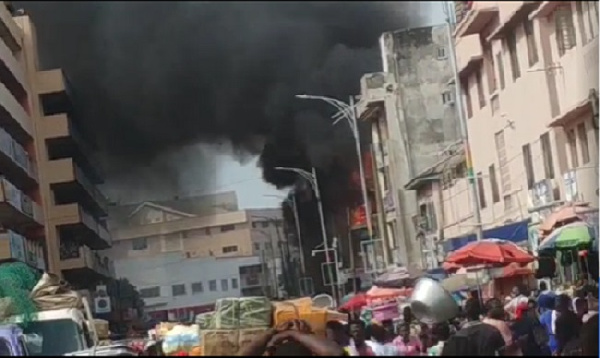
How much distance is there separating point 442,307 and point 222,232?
5.13 feet

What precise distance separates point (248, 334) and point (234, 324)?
20 cm

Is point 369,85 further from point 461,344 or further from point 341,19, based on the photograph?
point 461,344

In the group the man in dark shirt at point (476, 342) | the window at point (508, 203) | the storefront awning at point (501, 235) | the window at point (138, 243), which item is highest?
the window at point (508, 203)

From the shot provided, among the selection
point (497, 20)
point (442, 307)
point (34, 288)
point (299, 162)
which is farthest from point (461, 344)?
point (497, 20)

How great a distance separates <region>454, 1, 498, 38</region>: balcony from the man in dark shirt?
3.12 meters

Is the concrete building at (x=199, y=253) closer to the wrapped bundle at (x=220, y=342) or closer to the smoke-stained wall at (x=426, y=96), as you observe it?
the smoke-stained wall at (x=426, y=96)

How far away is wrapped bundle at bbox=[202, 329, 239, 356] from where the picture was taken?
22.1 ft

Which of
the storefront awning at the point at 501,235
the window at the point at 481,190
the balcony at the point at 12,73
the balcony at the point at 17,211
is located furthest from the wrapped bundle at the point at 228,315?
the window at the point at 481,190

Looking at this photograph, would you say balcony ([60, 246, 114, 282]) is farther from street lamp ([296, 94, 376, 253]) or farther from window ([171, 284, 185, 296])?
street lamp ([296, 94, 376, 253])

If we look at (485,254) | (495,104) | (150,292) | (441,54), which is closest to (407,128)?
(441,54)

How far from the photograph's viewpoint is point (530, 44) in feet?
38.1

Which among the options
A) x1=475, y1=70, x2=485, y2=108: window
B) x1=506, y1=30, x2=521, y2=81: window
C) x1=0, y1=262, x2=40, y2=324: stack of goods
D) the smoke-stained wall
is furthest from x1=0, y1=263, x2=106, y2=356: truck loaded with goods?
x1=506, y1=30, x2=521, y2=81: window

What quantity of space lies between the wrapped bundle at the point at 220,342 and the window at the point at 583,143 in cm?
498

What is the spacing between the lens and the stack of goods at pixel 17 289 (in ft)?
28.3
